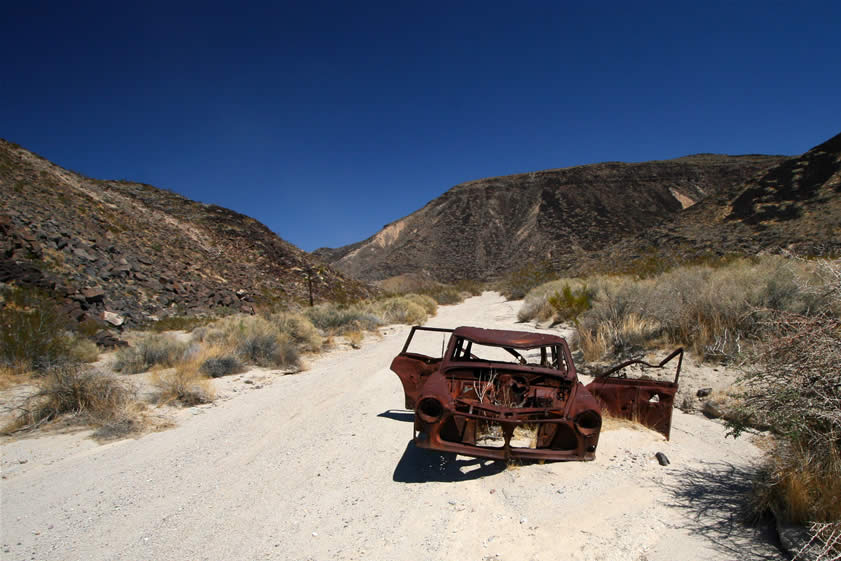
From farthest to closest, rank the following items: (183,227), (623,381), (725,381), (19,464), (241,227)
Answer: (241,227) < (183,227) < (725,381) < (623,381) < (19,464)

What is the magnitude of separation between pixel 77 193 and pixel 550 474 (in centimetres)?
2658

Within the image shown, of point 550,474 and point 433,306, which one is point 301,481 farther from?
point 433,306

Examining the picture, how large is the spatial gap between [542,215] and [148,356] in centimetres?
6843

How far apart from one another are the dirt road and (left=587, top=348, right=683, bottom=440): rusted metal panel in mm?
236

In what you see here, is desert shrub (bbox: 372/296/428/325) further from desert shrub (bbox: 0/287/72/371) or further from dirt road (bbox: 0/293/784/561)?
dirt road (bbox: 0/293/784/561)

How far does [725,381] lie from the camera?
614 cm

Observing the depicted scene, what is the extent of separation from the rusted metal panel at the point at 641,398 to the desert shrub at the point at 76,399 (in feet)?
21.3

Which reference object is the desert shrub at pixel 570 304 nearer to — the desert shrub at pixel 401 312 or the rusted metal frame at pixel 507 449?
the desert shrub at pixel 401 312

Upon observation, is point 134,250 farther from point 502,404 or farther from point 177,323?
point 502,404

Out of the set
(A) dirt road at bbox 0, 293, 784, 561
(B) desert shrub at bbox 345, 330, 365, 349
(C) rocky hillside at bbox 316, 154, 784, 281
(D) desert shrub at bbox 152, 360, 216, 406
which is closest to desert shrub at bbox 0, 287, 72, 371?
(D) desert shrub at bbox 152, 360, 216, 406

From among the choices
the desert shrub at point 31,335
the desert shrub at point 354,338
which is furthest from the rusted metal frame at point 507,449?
the desert shrub at point 354,338

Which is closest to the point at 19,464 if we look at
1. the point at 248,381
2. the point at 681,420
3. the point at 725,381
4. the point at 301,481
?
the point at 301,481

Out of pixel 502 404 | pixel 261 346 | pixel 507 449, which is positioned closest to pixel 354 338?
pixel 261 346

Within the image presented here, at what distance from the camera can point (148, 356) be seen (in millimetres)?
8602
